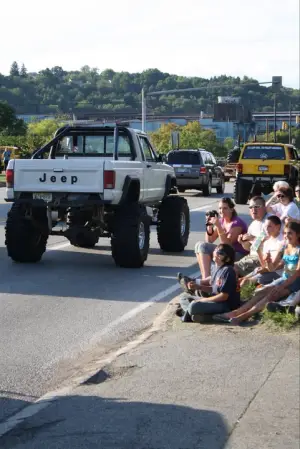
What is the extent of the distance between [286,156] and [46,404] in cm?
2690

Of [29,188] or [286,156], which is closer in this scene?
[29,188]

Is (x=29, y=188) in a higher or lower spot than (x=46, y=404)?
higher

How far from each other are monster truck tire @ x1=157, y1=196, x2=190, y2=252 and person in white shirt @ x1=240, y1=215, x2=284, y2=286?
569 centimetres

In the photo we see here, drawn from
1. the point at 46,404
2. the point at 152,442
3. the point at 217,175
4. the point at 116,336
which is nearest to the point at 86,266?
the point at 116,336

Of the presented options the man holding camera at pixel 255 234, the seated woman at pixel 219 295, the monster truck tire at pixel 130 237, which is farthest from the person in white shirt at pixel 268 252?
the monster truck tire at pixel 130 237

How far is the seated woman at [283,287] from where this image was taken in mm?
10031

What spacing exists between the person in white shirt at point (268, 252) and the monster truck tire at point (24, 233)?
15.9 ft

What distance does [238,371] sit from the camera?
26.1 feet

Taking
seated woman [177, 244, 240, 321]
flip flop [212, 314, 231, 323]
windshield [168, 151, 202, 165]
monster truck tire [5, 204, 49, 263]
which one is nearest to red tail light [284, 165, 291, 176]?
windshield [168, 151, 202, 165]

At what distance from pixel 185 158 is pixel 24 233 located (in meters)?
23.7

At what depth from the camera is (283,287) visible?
405 inches

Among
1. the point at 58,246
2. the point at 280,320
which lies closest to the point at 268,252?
the point at 280,320

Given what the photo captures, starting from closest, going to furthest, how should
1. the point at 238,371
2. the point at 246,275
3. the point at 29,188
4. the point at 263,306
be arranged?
the point at 238,371
the point at 263,306
the point at 246,275
the point at 29,188

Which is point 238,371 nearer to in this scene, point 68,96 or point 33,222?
point 33,222
